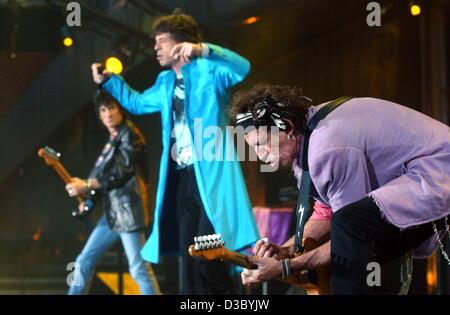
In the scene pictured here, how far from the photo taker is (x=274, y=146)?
271 centimetres

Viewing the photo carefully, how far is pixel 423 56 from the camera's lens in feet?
14.9

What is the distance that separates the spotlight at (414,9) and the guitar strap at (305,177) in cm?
200

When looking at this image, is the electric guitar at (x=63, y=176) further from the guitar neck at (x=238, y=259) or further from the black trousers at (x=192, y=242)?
the guitar neck at (x=238, y=259)

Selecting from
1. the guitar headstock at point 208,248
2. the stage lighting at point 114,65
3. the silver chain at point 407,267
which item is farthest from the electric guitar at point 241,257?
the stage lighting at point 114,65

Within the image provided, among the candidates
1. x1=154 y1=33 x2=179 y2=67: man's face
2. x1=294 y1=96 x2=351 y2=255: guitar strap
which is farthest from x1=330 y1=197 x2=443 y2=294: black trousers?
x1=154 y1=33 x2=179 y2=67: man's face

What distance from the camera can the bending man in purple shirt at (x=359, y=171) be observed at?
7.91 ft

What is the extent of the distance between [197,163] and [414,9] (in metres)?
1.76

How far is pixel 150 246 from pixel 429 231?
1913 millimetres

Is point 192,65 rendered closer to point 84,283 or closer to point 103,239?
point 103,239

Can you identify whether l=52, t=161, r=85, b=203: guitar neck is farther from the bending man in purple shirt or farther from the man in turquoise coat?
the bending man in purple shirt

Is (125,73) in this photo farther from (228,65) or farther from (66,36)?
(228,65)

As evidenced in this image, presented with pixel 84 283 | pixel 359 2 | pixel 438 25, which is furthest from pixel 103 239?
pixel 438 25

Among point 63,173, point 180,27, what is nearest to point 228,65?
point 180,27

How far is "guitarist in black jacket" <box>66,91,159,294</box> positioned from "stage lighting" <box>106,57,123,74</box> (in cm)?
16
